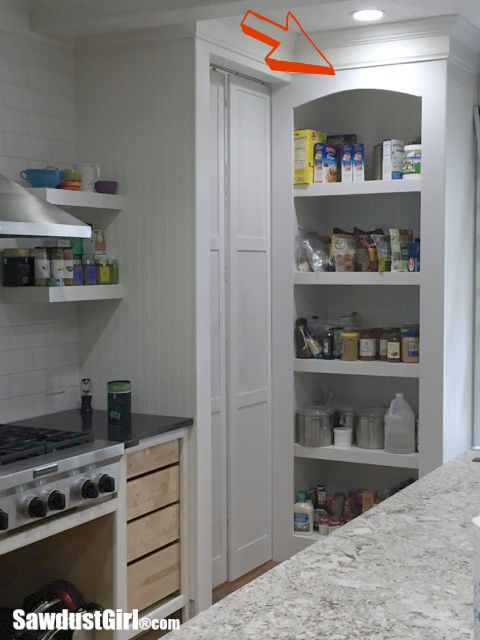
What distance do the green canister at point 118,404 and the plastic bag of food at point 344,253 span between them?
135cm

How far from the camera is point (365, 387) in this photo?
4.69 m

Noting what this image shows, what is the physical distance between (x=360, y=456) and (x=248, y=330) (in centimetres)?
84

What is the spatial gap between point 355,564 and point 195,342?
210 cm

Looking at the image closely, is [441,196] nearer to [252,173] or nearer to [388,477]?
[252,173]

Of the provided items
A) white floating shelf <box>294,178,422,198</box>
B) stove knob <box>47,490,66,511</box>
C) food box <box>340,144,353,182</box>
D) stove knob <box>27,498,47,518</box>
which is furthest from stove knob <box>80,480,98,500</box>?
food box <box>340,144,353,182</box>

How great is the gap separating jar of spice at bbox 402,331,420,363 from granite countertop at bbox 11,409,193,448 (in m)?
1.17

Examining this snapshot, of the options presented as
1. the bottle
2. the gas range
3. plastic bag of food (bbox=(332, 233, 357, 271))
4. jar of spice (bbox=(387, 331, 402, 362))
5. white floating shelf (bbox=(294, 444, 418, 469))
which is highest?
plastic bag of food (bbox=(332, 233, 357, 271))

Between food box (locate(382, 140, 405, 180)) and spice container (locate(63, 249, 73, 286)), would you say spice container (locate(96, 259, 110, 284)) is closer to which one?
spice container (locate(63, 249, 73, 286))

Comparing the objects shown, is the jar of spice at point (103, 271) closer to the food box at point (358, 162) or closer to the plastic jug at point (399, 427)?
the food box at point (358, 162)

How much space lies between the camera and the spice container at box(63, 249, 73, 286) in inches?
137

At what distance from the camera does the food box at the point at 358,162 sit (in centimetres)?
430

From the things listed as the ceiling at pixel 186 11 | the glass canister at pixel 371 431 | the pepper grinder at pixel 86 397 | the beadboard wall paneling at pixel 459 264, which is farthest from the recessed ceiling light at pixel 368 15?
the pepper grinder at pixel 86 397

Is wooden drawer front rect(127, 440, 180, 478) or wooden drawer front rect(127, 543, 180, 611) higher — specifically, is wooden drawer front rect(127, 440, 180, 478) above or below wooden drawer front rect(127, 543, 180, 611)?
above

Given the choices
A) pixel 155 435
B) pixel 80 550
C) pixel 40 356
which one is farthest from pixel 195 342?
pixel 80 550
